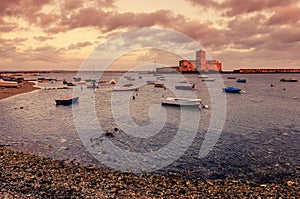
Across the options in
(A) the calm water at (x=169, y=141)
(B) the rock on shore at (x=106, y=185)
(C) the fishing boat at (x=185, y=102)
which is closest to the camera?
(B) the rock on shore at (x=106, y=185)

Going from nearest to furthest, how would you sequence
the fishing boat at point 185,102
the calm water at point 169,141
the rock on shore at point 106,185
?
the rock on shore at point 106,185, the calm water at point 169,141, the fishing boat at point 185,102

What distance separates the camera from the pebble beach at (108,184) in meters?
11.7

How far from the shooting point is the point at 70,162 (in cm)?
1748

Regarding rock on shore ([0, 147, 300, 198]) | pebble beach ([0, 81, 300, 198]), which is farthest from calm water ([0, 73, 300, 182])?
rock on shore ([0, 147, 300, 198])

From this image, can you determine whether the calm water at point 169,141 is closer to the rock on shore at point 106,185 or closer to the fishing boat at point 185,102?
the rock on shore at point 106,185

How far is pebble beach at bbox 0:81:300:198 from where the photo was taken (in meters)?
11.7

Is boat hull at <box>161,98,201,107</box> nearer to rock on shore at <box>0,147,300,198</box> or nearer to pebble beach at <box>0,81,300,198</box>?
pebble beach at <box>0,81,300,198</box>

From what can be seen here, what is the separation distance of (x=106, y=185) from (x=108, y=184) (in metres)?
0.19

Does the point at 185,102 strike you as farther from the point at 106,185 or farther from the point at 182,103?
the point at 106,185

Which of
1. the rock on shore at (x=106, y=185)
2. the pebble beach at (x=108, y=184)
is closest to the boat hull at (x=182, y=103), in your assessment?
the pebble beach at (x=108, y=184)

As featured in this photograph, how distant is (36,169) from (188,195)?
9.31m

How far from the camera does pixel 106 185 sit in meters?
13.0

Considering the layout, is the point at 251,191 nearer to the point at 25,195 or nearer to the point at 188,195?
the point at 188,195

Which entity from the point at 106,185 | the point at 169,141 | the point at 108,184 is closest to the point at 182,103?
the point at 169,141
